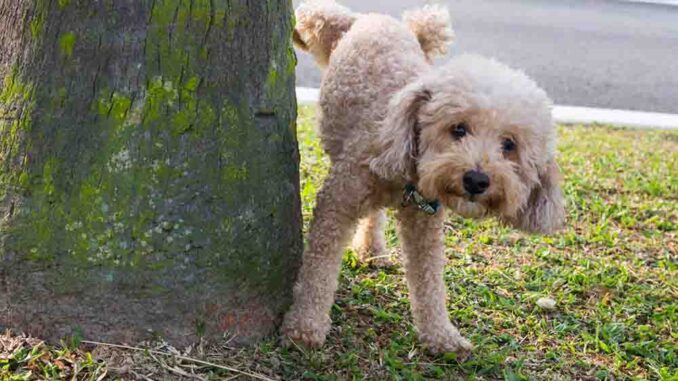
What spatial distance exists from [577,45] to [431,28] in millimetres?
6800

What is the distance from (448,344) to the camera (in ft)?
11.5

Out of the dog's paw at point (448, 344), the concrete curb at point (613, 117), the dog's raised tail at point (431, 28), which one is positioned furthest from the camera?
the concrete curb at point (613, 117)

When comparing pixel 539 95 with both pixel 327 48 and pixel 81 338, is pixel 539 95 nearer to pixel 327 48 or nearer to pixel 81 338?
pixel 327 48

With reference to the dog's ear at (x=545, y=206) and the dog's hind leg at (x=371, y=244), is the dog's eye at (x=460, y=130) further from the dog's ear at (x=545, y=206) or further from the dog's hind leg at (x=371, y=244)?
the dog's hind leg at (x=371, y=244)

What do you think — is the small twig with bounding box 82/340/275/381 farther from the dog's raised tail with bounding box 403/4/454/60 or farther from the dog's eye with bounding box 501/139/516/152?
the dog's raised tail with bounding box 403/4/454/60

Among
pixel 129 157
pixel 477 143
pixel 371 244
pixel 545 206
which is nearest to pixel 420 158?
pixel 477 143

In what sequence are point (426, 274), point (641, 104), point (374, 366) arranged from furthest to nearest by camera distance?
point (641, 104)
point (426, 274)
point (374, 366)

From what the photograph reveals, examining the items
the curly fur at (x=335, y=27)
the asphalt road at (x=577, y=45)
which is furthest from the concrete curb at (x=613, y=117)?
the curly fur at (x=335, y=27)

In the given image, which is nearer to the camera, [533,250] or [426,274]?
[426,274]

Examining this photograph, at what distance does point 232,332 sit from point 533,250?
6.93 feet

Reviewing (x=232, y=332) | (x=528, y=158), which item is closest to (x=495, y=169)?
(x=528, y=158)

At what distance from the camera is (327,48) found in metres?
4.47

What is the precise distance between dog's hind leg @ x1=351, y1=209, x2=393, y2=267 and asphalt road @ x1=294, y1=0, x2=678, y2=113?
368cm

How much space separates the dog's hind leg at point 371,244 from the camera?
4.30 meters
